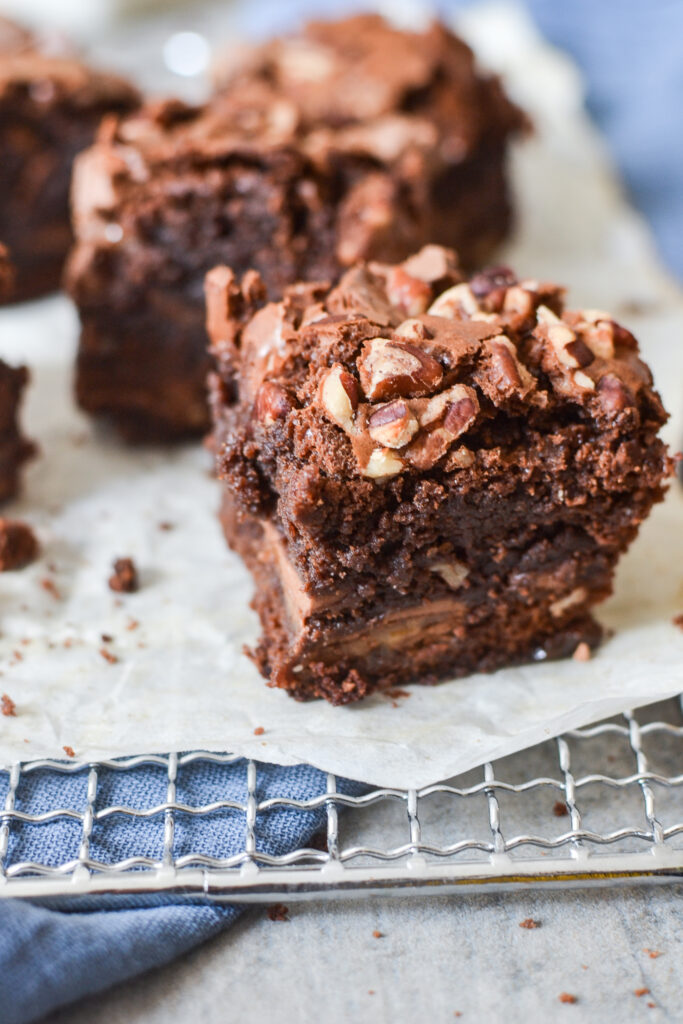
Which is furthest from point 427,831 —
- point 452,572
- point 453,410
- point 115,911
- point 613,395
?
point 613,395

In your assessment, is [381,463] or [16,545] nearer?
[381,463]

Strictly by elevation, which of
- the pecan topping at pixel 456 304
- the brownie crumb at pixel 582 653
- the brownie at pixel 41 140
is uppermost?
the brownie at pixel 41 140

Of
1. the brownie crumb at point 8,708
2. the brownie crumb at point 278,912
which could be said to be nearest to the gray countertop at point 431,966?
the brownie crumb at point 278,912

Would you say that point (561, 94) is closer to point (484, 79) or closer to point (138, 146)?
point (484, 79)

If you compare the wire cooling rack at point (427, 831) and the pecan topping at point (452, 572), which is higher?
the pecan topping at point (452, 572)

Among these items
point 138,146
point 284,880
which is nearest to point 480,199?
point 138,146

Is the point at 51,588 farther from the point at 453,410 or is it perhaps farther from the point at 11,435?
the point at 453,410

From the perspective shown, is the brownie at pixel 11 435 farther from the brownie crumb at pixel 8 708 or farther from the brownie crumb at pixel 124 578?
the brownie crumb at pixel 8 708
